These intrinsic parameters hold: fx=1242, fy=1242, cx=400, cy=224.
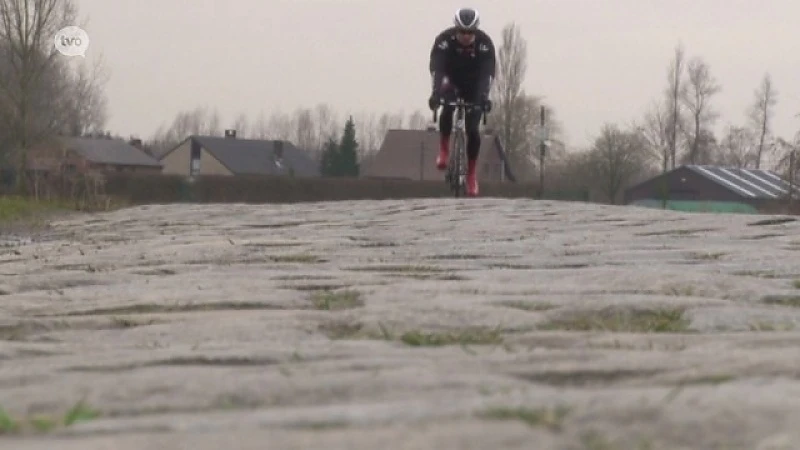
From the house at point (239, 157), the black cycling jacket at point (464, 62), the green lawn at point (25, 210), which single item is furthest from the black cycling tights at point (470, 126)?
the house at point (239, 157)

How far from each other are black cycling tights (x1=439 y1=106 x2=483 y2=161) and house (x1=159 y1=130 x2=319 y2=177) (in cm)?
6416

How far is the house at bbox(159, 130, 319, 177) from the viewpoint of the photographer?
252 ft

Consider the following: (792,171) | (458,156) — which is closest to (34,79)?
(792,171)

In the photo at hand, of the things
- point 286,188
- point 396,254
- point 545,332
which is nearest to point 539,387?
point 545,332

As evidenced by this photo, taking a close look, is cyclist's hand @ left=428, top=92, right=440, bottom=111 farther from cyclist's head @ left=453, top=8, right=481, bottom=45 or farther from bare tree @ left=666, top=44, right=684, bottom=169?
bare tree @ left=666, top=44, right=684, bottom=169

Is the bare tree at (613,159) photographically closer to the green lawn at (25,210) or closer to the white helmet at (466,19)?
the green lawn at (25,210)

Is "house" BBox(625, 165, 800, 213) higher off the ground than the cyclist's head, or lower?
lower

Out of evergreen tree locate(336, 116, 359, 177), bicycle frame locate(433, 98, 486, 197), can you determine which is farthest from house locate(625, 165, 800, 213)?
bicycle frame locate(433, 98, 486, 197)

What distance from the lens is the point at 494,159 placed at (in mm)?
63125

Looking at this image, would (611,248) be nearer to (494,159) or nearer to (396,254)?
(396,254)

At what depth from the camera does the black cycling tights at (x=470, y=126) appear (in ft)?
37.7

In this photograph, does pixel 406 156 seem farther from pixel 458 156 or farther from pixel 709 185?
pixel 458 156

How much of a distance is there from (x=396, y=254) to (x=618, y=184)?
147 feet

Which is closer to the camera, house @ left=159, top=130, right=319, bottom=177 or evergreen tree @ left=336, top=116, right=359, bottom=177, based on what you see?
evergreen tree @ left=336, top=116, right=359, bottom=177
